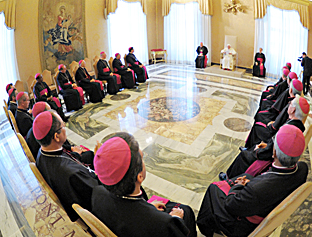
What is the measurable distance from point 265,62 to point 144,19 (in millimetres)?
6443

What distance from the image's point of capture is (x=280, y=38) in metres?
9.69

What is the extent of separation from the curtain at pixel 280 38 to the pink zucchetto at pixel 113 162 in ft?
32.1

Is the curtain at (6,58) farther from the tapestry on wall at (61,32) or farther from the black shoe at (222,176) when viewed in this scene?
the black shoe at (222,176)

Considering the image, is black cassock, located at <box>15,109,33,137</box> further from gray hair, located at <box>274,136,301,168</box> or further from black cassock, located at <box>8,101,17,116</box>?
gray hair, located at <box>274,136,301,168</box>

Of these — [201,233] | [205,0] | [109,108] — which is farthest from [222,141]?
[205,0]

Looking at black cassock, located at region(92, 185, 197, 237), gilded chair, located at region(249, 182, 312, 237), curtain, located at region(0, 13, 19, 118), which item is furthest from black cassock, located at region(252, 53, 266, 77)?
black cassock, located at region(92, 185, 197, 237)

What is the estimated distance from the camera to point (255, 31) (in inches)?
409

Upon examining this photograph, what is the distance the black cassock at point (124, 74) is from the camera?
341 inches

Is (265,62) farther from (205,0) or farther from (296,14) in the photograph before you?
(205,0)

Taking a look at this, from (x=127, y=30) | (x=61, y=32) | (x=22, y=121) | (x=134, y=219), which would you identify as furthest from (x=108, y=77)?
(x=134, y=219)

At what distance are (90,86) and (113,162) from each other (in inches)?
247

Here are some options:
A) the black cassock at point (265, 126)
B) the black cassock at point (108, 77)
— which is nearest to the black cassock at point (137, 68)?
the black cassock at point (108, 77)

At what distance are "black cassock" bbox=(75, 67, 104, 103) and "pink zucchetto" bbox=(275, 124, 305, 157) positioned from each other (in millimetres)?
6260

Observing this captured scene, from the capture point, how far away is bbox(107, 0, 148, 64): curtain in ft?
35.9
